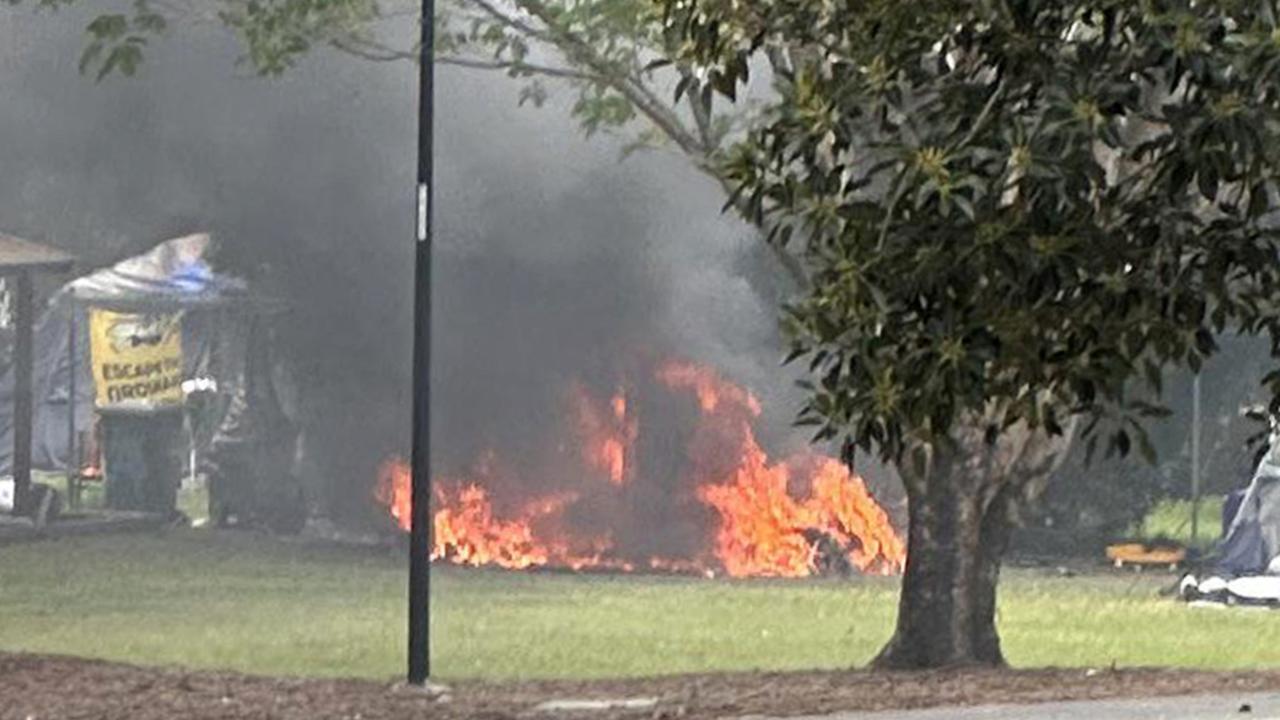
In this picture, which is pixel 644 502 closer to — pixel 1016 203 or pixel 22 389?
pixel 22 389

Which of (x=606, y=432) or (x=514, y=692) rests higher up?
(x=606, y=432)

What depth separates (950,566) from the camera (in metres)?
24.4

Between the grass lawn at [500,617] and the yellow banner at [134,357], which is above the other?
the yellow banner at [134,357]

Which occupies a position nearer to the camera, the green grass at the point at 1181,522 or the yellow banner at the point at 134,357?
the yellow banner at the point at 134,357

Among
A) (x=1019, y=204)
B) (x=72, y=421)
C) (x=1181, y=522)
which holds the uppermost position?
(x=72, y=421)

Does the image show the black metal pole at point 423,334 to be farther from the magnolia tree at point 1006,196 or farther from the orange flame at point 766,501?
the orange flame at point 766,501

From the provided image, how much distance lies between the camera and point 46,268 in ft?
121

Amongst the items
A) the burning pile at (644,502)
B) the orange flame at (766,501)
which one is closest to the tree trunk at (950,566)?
the orange flame at (766,501)

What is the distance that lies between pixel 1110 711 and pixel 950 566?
195 inches

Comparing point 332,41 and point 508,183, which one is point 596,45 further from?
point 508,183

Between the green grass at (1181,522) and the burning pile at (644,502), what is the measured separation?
5230 mm

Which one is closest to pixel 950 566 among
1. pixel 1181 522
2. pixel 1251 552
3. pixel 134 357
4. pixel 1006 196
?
pixel 1006 196

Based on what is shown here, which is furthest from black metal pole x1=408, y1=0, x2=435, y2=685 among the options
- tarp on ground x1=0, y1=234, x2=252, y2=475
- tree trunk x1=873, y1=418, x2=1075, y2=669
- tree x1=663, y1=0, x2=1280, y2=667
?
tarp on ground x1=0, y1=234, x2=252, y2=475

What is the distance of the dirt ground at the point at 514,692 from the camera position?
65.1 ft
